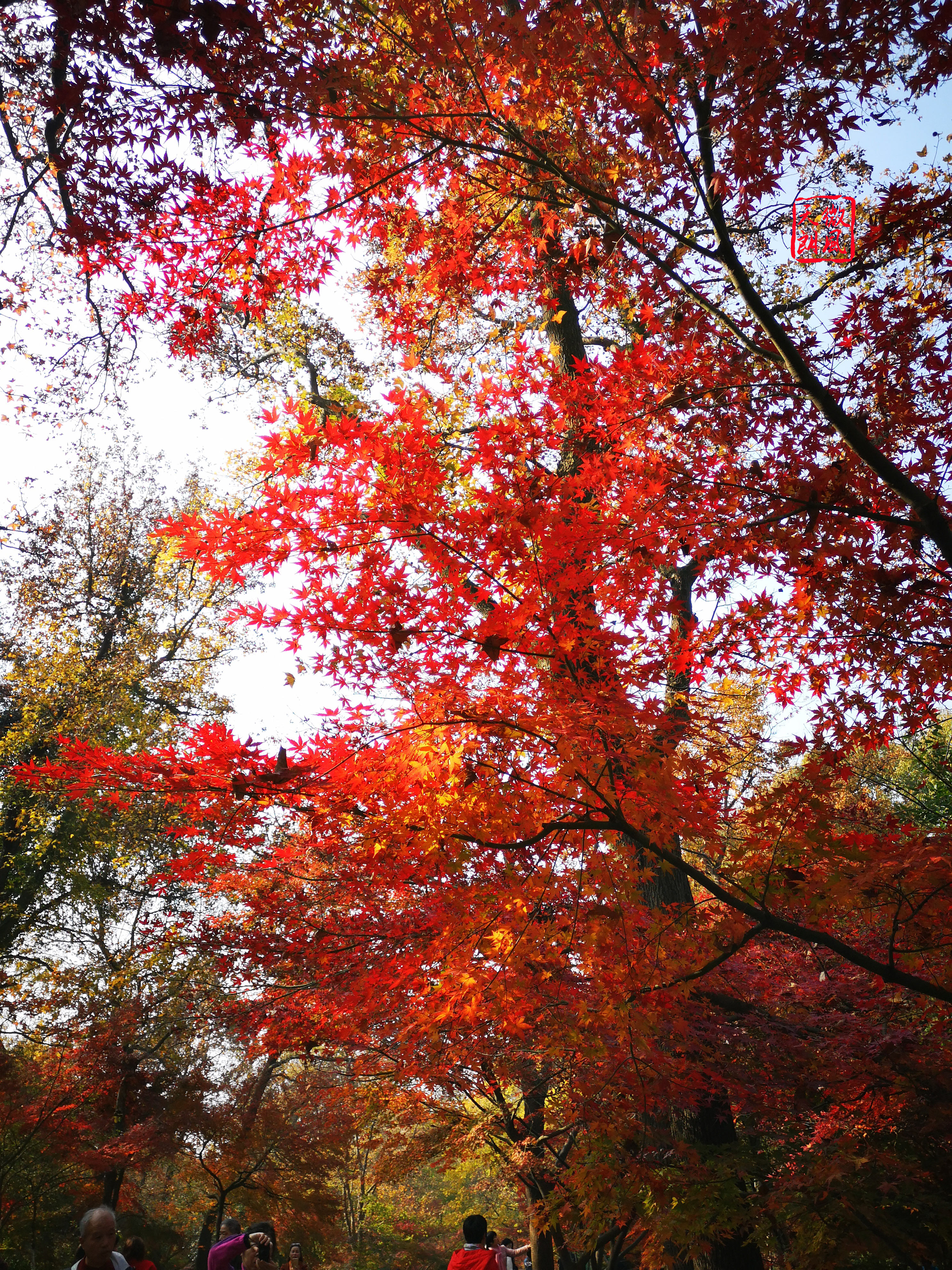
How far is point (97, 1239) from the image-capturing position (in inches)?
146

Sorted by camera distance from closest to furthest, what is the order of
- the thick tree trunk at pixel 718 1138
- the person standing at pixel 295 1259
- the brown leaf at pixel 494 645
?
the brown leaf at pixel 494 645
the thick tree trunk at pixel 718 1138
the person standing at pixel 295 1259

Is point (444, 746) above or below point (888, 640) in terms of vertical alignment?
below

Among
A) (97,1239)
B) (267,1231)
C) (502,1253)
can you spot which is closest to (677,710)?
(97,1239)

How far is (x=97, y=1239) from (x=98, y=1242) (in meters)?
0.01

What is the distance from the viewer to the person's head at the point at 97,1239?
3.72 m

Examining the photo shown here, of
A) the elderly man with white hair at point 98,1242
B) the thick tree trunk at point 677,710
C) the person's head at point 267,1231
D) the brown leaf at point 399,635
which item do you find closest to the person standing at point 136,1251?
the person's head at point 267,1231

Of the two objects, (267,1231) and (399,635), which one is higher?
(399,635)

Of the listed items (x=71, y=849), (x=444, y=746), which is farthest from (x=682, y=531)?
(x=71, y=849)

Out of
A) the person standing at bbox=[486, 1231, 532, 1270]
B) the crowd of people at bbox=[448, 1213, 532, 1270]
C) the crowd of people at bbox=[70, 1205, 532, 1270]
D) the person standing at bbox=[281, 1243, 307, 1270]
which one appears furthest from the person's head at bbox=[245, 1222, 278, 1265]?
the person standing at bbox=[281, 1243, 307, 1270]

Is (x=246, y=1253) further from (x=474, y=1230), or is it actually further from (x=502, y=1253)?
(x=502, y=1253)

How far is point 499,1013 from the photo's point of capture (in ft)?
15.5

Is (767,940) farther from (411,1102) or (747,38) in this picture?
(747,38)

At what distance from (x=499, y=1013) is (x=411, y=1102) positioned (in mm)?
3944

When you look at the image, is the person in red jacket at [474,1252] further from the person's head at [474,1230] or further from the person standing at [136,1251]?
the person standing at [136,1251]
